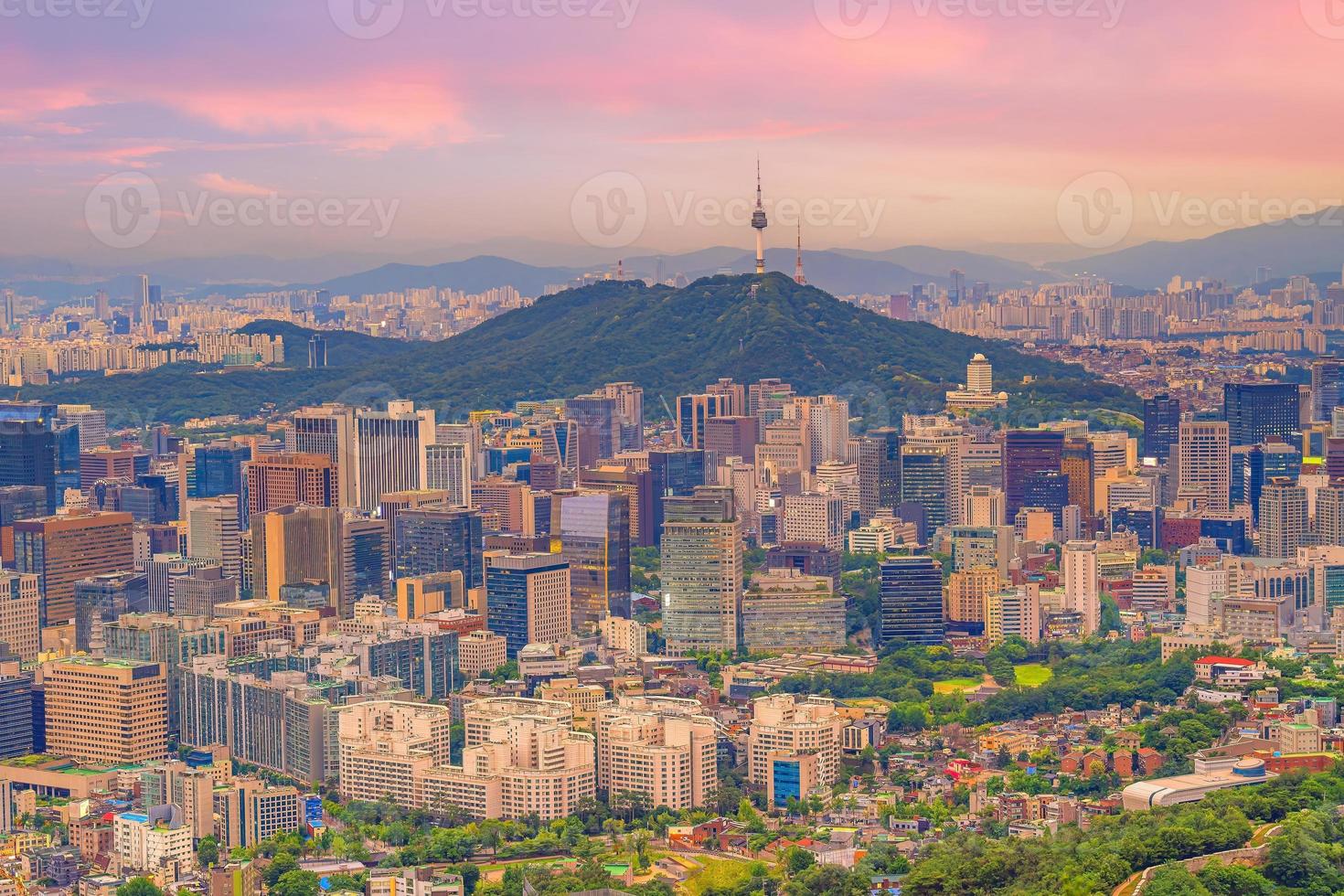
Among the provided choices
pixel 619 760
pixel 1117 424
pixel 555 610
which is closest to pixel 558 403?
pixel 1117 424

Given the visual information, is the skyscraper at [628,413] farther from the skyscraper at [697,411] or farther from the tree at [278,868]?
the tree at [278,868]

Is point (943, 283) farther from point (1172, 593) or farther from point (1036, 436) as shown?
point (1172, 593)

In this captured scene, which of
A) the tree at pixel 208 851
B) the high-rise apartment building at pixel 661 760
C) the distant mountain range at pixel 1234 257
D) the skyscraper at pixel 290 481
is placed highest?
the distant mountain range at pixel 1234 257

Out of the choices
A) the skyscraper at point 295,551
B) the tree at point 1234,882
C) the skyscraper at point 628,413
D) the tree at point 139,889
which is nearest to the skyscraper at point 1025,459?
the skyscraper at point 628,413

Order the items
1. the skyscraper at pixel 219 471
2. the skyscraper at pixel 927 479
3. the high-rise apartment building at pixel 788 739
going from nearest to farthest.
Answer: the high-rise apartment building at pixel 788 739 < the skyscraper at pixel 219 471 < the skyscraper at pixel 927 479

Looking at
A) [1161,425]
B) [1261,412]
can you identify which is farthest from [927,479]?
[1261,412]
